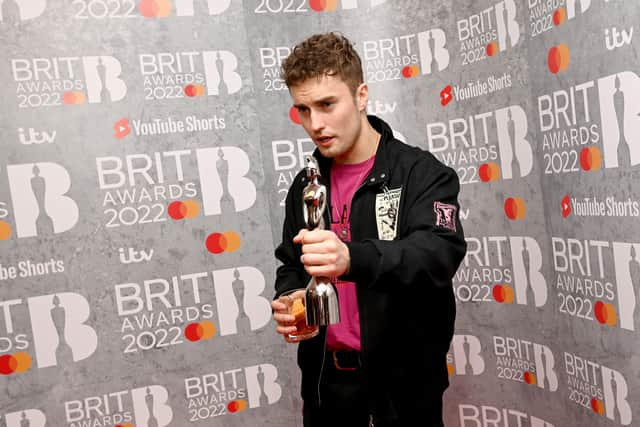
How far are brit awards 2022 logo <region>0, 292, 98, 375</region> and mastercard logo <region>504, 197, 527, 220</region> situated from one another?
1825 mm

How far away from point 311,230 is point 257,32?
164 centimetres

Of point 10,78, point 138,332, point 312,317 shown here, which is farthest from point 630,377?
point 10,78

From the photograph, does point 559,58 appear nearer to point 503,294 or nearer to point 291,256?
point 503,294

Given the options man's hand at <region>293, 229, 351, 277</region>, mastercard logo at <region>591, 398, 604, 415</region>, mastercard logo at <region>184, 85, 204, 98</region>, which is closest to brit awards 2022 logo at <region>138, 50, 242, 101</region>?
mastercard logo at <region>184, 85, 204, 98</region>

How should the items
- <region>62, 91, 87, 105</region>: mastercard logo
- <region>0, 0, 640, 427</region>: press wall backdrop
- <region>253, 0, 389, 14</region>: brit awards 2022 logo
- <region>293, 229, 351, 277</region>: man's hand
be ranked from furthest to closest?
1. <region>253, 0, 389, 14</region>: brit awards 2022 logo
2. <region>62, 91, 87, 105</region>: mastercard logo
3. <region>0, 0, 640, 427</region>: press wall backdrop
4. <region>293, 229, 351, 277</region>: man's hand

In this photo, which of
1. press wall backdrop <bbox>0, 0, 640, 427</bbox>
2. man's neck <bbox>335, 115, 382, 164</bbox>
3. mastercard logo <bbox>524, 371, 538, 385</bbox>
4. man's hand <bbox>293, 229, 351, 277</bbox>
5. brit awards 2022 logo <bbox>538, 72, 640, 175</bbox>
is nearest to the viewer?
man's hand <bbox>293, 229, 351, 277</bbox>

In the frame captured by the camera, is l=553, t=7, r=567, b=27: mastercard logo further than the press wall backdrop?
No

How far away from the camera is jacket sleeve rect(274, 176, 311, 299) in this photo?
1.77 meters

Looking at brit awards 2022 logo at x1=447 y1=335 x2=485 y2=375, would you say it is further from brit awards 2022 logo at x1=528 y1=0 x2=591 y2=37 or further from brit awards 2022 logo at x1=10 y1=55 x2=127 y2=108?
brit awards 2022 logo at x1=10 y1=55 x2=127 y2=108

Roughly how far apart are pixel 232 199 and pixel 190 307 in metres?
0.51

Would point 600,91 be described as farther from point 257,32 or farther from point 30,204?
point 30,204

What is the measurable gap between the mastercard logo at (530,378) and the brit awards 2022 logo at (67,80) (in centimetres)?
210

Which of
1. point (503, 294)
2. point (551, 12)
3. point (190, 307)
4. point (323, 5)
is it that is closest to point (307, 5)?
point (323, 5)

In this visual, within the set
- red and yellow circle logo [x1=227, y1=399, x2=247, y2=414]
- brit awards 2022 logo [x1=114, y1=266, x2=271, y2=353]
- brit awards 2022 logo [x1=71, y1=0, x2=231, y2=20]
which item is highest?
brit awards 2022 logo [x1=71, y1=0, x2=231, y2=20]
